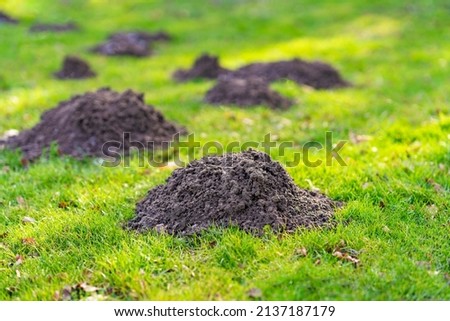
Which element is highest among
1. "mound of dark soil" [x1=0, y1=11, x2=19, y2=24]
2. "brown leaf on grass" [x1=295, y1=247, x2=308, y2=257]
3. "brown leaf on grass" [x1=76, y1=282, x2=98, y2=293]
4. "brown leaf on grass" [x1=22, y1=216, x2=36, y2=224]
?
"mound of dark soil" [x1=0, y1=11, x2=19, y2=24]

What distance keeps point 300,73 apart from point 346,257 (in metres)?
6.80

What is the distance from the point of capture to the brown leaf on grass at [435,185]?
531cm

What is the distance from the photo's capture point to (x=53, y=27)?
1702 cm

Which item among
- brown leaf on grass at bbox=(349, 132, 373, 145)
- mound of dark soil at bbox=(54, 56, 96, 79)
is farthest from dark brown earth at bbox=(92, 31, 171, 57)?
brown leaf on grass at bbox=(349, 132, 373, 145)

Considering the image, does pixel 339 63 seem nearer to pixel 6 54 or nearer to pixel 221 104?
pixel 221 104

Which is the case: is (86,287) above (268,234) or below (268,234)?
below

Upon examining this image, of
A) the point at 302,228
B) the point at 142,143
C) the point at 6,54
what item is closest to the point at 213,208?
the point at 302,228

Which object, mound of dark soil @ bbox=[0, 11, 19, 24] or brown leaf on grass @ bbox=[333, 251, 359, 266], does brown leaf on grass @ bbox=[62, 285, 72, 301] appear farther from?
mound of dark soil @ bbox=[0, 11, 19, 24]

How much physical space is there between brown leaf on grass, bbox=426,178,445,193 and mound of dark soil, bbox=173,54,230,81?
6.14 meters

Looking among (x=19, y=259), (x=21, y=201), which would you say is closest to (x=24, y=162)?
(x=21, y=201)

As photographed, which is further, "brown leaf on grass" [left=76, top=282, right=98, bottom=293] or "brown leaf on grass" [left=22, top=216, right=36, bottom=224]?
"brown leaf on grass" [left=22, top=216, right=36, bottom=224]

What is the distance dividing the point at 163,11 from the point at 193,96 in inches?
444

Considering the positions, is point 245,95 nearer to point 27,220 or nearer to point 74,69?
point 74,69

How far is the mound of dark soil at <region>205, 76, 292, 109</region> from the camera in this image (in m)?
8.77
